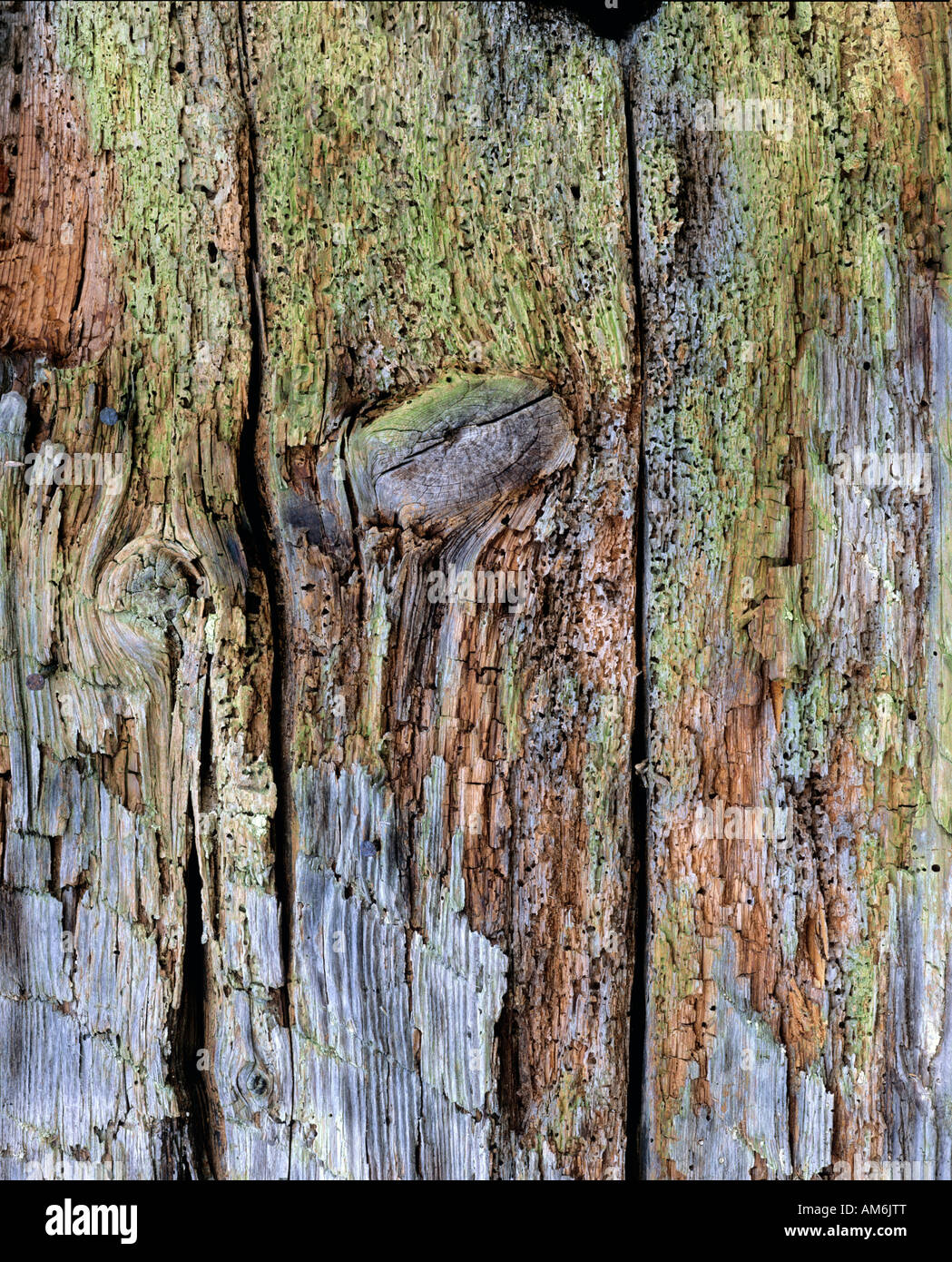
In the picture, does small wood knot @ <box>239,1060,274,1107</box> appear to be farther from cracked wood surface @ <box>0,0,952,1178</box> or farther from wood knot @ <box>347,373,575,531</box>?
wood knot @ <box>347,373,575,531</box>

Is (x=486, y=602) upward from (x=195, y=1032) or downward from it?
upward

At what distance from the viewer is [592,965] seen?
1.52 m

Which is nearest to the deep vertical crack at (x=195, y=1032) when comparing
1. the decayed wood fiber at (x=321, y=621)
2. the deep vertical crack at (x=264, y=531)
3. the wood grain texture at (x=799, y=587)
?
the decayed wood fiber at (x=321, y=621)

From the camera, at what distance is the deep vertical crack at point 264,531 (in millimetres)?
1527

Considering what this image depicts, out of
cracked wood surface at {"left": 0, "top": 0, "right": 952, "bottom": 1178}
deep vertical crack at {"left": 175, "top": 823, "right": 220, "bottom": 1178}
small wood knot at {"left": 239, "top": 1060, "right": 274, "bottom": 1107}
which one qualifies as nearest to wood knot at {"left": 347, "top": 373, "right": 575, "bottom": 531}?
cracked wood surface at {"left": 0, "top": 0, "right": 952, "bottom": 1178}

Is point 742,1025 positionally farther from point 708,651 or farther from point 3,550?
point 3,550

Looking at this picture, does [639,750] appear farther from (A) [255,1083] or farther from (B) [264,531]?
(A) [255,1083]

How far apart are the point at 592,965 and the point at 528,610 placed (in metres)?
0.67

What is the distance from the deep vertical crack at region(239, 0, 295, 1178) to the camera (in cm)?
153

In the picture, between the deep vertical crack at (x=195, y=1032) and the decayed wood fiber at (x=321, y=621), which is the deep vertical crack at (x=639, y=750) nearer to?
the decayed wood fiber at (x=321, y=621)

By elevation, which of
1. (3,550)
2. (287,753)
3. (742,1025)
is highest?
(3,550)

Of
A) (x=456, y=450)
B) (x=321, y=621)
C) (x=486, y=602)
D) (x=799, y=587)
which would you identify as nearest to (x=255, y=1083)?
(x=321, y=621)

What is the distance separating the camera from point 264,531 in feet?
5.02
